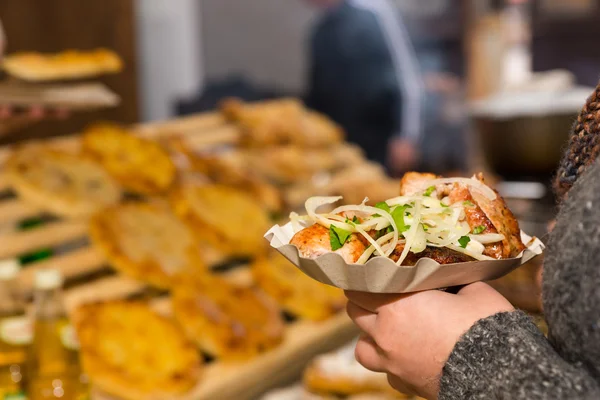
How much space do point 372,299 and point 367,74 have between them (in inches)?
192

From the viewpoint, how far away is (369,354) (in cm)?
111

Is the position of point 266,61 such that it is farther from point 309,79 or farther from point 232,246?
point 232,246

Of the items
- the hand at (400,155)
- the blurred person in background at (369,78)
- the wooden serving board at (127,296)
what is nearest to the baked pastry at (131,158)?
the wooden serving board at (127,296)

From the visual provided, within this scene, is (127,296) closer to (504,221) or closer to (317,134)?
(504,221)

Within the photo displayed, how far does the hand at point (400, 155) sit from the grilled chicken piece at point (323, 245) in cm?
504

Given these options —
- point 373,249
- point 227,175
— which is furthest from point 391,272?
point 227,175

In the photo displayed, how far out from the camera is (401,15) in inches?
248

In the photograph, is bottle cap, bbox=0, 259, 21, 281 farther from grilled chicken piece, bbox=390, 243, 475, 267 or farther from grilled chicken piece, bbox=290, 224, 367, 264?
grilled chicken piece, bbox=390, 243, 475, 267

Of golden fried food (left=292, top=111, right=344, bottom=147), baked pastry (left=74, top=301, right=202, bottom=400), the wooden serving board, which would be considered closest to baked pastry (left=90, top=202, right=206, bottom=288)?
the wooden serving board

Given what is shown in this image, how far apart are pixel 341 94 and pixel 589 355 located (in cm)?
504

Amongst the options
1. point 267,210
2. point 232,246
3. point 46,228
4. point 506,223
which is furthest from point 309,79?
point 506,223

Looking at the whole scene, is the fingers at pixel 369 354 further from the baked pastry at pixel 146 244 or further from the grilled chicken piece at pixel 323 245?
the baked pastry at pixel 146 244

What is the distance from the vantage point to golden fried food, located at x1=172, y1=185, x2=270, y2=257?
2699mm

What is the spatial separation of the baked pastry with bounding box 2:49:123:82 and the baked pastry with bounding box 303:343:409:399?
125cm
